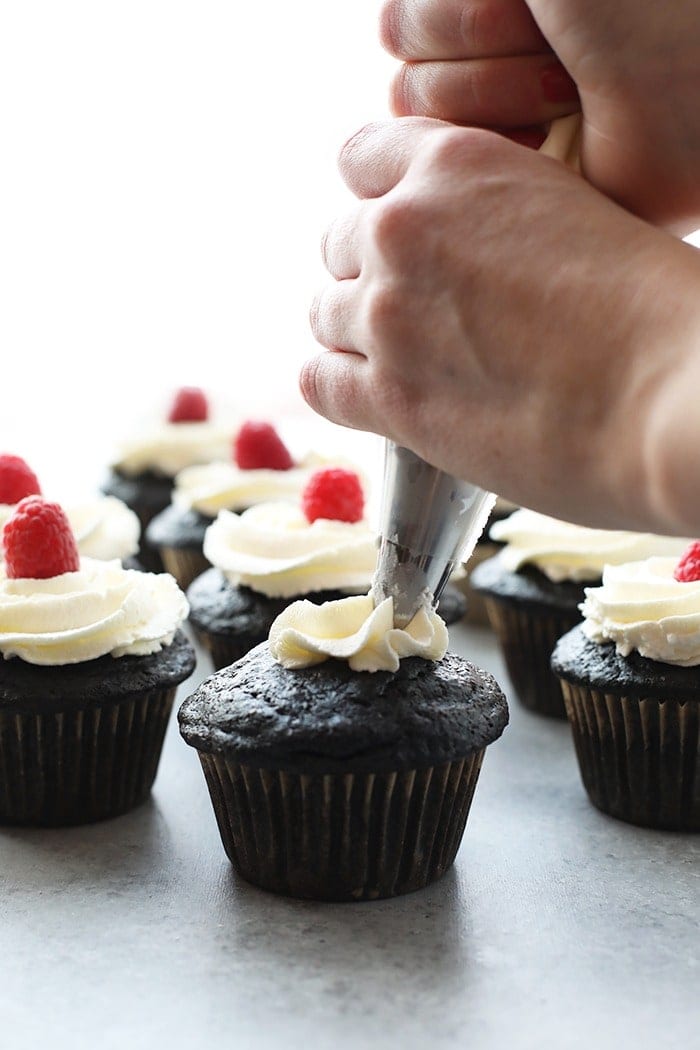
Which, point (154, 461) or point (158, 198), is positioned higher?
point (158, 198)

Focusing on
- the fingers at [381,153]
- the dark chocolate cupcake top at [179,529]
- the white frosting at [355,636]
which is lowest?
the dark chocolate cupcake top at [179,529]

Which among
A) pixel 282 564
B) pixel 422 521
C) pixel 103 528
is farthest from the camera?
pixel 103 528

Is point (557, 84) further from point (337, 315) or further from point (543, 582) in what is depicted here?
point (543, 582)

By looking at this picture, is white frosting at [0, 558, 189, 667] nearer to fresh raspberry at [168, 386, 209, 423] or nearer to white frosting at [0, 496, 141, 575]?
white frosting at [0, 496, 141, 575]

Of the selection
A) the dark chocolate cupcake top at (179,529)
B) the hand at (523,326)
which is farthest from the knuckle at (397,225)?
the dark chocolate cupcake top at (179,529)

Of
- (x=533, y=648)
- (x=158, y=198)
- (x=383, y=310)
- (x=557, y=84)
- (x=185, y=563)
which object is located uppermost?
(x=557, y=84)

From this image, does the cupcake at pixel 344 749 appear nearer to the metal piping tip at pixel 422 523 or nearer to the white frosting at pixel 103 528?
the metal piping tip at pixel 422 523

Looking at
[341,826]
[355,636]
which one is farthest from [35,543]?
[341,826]
